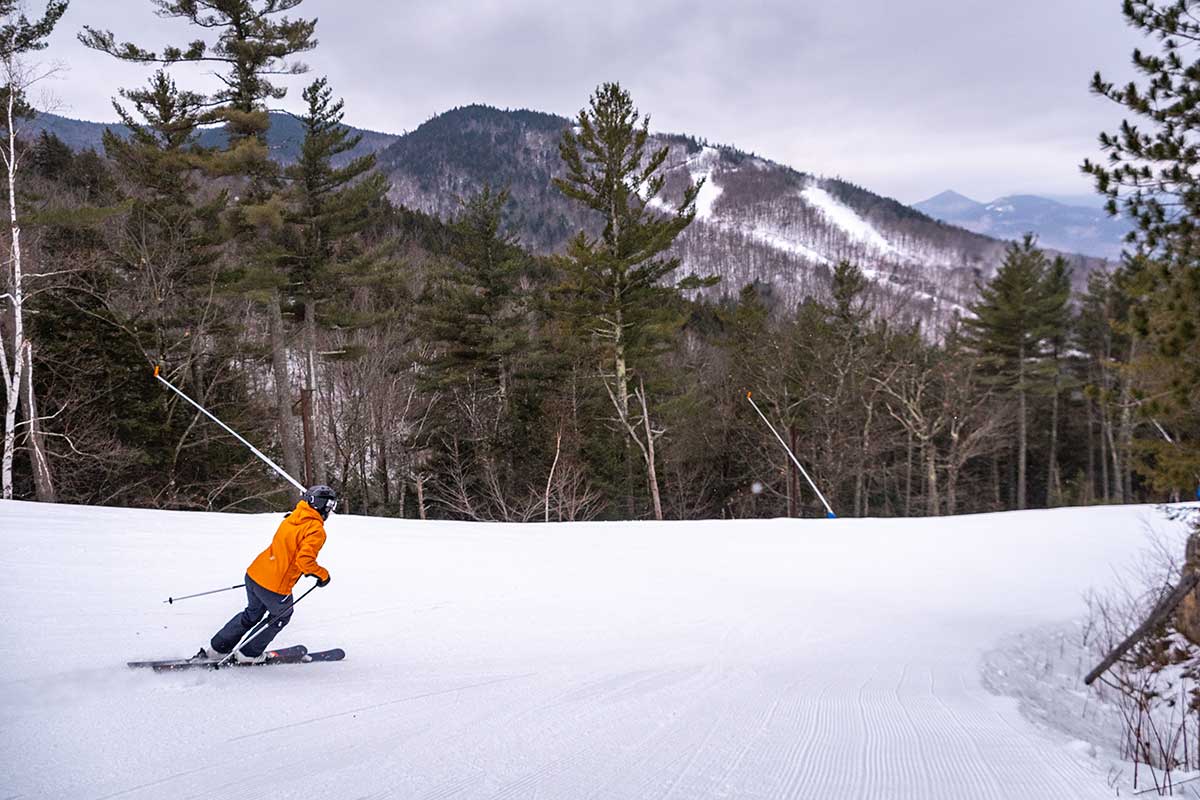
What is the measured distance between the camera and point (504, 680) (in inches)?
194

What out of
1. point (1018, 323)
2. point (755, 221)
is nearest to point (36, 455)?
point (1018, 323)

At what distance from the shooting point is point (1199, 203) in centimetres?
Result: 750

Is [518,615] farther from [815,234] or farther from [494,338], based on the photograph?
[815,234]

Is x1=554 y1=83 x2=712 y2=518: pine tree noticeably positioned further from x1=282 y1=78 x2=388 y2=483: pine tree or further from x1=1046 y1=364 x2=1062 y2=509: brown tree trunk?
x1=1046 y1=364 x2=1062 y2=509: brown tree trunk

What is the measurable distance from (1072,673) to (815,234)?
179m

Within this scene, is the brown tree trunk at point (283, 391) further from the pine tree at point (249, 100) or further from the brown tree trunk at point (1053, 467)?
the brown tree trunk at point (1053, 467)

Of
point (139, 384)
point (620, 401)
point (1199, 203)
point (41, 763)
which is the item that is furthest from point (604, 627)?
point (139, 384)

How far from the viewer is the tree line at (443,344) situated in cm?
1572

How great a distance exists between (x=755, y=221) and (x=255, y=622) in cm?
18820

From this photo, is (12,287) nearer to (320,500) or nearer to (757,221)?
(320,500)

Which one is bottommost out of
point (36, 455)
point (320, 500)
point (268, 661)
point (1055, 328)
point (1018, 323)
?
point (268, 661)

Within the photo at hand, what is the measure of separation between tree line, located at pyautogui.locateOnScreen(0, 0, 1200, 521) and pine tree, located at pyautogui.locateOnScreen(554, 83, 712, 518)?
10 cm

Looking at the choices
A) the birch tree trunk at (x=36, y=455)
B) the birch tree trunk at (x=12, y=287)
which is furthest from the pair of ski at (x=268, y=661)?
the birch tree trunk at (x=36, y=455)

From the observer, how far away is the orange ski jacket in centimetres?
469
